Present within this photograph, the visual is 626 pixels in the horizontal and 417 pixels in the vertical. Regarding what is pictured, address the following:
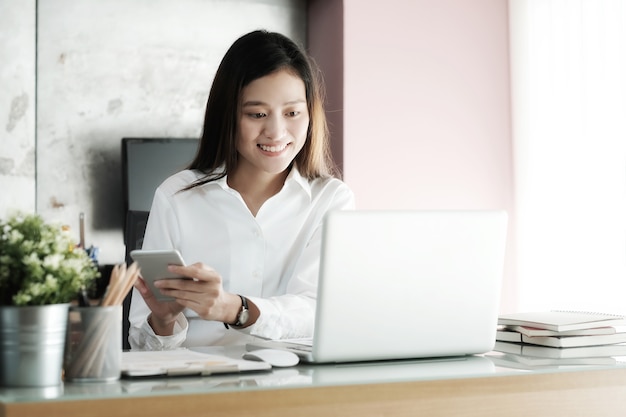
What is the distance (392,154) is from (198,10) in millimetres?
1259

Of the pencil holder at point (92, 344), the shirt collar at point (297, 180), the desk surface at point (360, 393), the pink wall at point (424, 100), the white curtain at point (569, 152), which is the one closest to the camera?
the desk surface at point (360, 393)

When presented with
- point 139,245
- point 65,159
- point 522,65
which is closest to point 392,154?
point 522,65

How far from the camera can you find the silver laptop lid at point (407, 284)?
1390 mm

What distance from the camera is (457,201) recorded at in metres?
4.68

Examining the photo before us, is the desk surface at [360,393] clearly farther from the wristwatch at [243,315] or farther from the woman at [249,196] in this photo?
the woman at [249,196]

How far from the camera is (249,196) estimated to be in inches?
87.4

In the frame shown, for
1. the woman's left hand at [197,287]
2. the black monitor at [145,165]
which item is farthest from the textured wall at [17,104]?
the woman's left hand at [197,287]

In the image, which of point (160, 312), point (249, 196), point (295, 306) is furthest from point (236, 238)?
point (160, 312)

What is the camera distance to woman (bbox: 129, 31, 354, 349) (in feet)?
6.88

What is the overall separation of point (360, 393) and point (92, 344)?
381mm

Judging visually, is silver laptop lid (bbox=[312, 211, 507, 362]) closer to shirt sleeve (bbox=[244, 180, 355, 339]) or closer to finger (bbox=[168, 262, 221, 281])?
finger (bbox=[168, 262, 221, 281])

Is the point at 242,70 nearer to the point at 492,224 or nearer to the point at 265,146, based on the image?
the point at 265,146

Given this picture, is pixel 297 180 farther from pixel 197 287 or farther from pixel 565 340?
pixel 565 340

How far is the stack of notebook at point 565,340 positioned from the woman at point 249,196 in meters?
0.51
